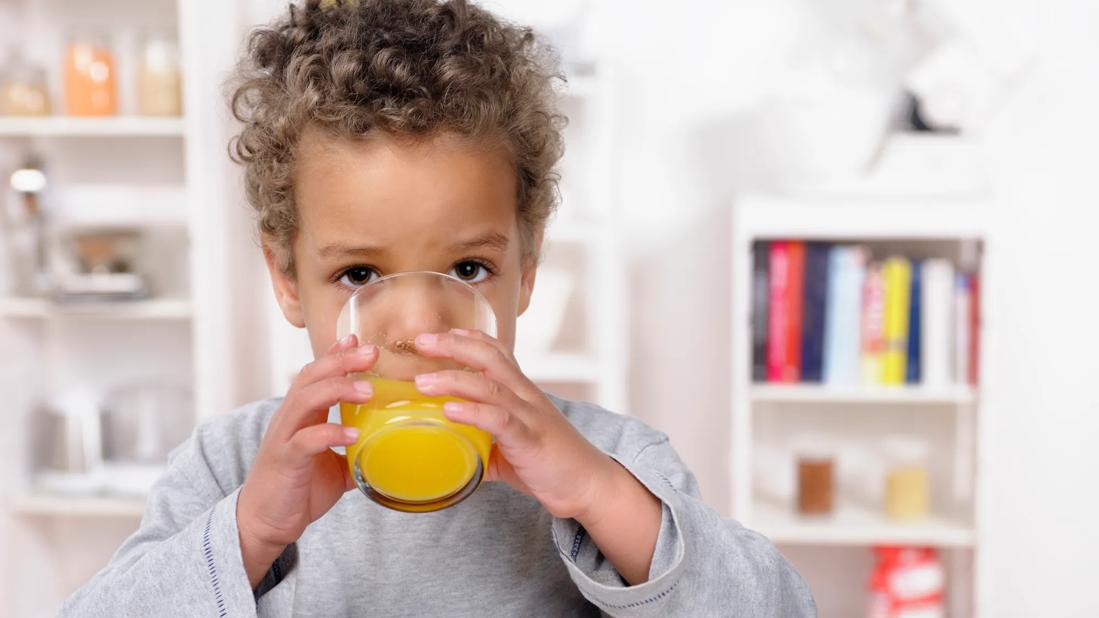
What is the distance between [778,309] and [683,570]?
1.52 meters

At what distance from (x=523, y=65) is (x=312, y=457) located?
1.68ft

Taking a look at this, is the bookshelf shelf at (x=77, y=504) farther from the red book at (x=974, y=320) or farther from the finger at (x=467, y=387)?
the finger at (x=467, y=387)

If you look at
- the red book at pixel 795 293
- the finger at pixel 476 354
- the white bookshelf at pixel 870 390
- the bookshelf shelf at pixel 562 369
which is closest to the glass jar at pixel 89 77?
the bookshelf shelf at pixel 562 369

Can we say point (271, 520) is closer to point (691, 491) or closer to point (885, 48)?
point (691, 491)

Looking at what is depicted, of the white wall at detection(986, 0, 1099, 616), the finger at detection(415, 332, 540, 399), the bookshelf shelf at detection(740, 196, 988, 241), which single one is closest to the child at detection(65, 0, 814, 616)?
the finger at detection(415, 332, 540, 399)

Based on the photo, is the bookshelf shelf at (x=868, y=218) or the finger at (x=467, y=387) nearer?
the finger at (x=467, y=387)

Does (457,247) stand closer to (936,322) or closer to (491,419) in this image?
(491,419)

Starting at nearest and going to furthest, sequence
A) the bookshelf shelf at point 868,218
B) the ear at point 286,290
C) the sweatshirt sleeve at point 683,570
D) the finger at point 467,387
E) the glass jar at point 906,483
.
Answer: the finger at point 467,387 < the sweatshirt sleeve at point 683,570 < the ear at point 286,290 < the bookshelf shelf at point 868,218 < the glass jar at point 906,483

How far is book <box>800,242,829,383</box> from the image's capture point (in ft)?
7.47

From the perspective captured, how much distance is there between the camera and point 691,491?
1021 mm

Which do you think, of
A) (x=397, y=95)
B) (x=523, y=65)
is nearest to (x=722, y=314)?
(x=523, y=65)

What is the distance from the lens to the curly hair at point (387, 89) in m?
0.95

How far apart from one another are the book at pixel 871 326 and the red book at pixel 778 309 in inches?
6.3

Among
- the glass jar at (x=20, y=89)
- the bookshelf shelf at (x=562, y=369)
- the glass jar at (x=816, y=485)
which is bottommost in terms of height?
the glass jar at (x=816, y=485)
